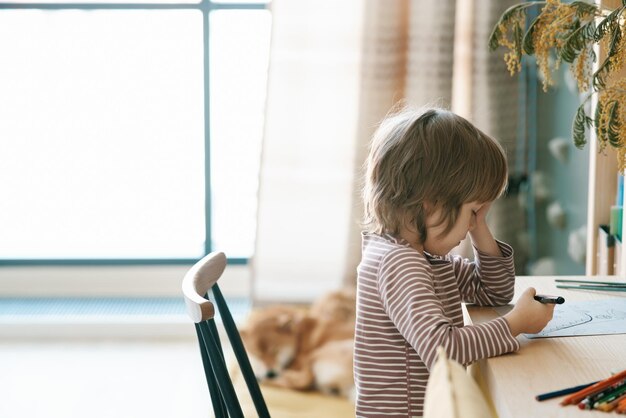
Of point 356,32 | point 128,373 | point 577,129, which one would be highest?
point 356,32

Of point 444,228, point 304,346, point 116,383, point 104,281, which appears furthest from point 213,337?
point 104,281

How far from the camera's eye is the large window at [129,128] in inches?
137

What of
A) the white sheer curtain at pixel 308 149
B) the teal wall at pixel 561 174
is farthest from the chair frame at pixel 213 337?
the white sheer curtain at pixel 308 149

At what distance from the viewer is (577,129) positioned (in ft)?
4.35

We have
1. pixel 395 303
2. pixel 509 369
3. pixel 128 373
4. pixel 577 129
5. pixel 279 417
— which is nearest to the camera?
pixel 509 369

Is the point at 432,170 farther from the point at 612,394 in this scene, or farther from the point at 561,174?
the point at 561,174

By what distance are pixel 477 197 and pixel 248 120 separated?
7.80 ft

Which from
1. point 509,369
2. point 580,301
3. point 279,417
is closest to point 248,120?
point 279,417

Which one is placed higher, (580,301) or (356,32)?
(356,32)

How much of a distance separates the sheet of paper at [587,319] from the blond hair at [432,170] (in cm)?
21

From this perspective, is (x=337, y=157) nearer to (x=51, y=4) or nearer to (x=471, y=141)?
(x=51, y=4)

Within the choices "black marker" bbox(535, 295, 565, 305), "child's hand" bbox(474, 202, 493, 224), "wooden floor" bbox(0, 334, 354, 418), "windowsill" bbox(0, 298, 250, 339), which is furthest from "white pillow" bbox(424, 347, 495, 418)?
"windowsill" bbox(0, 298, 250, 339)

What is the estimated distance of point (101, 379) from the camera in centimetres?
284

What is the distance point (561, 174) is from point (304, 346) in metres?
0.98
